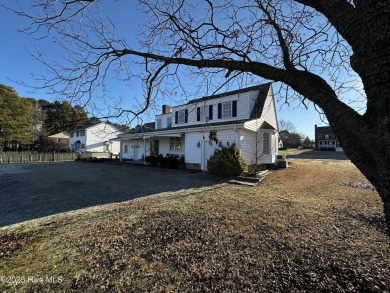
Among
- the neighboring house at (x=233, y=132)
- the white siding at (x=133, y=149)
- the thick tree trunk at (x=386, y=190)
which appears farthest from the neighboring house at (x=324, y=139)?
the thick tree trunk at (x=386, y=190)

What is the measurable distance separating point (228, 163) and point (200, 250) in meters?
8.33

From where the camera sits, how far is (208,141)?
1413 centimetres

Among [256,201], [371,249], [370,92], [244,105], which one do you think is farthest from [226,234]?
[244,105]

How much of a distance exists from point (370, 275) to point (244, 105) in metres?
13.5

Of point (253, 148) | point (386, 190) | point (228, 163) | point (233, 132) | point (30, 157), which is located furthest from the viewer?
point (30, 157)

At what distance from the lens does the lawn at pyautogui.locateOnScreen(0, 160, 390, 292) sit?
2.53 meters

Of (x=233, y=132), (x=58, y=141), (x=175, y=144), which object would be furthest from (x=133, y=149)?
(x=58, y=141)

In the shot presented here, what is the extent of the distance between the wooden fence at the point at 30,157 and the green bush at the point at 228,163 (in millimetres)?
22054

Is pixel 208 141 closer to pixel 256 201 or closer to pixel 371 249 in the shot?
pixel 256 201

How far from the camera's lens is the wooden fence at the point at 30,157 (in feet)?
68.6

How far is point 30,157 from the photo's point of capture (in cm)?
2236

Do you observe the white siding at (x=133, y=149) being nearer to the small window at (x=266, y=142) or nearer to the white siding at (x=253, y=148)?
the white siding at (x=253, y=148)

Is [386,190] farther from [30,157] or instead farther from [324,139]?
[324,139]

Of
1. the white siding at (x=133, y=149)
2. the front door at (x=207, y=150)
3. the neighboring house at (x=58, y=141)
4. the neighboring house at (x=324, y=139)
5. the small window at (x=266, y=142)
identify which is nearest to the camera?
the front door at (x=207, y=150)
